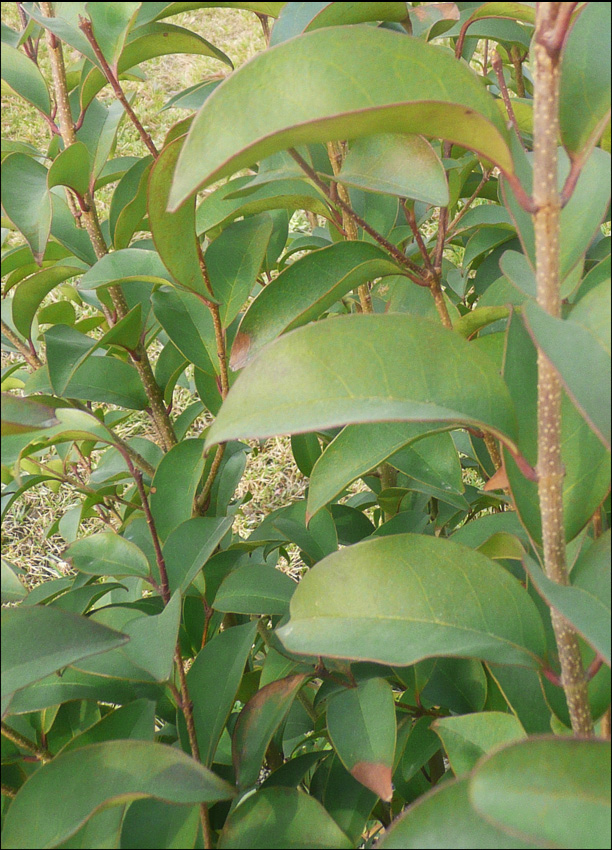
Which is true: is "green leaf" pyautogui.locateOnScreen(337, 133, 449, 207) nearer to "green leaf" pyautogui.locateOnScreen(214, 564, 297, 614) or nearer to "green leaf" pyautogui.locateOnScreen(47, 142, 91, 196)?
"green leaf" pyautogui.locateOnScreen(47, 142, 91, 196)

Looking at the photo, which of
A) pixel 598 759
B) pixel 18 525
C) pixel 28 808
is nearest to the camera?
pixel 598 759

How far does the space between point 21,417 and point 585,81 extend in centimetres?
44

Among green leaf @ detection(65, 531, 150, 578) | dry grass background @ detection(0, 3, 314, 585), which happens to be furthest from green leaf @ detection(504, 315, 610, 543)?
dry grass background @ detection(0, 3, 314, 585)

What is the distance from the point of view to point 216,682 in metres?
0.80

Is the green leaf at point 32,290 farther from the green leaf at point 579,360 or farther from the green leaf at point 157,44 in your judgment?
the green leaf at point 579,360

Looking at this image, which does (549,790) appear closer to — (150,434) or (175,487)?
(175,487)

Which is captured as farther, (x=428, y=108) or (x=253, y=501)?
(x=253, y=501)

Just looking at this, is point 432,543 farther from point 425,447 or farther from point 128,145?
point 128,145

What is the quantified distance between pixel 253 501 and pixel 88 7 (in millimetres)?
1889

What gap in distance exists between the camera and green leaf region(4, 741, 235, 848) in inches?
22.2

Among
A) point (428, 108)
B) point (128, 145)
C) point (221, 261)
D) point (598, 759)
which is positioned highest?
point (428, 108)

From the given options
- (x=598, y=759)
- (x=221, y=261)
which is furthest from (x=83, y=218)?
(x=598, y=759)

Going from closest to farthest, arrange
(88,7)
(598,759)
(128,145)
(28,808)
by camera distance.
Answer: (598,759)
(28,808)
(88,7)
(128,145)

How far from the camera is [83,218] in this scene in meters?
0.96
